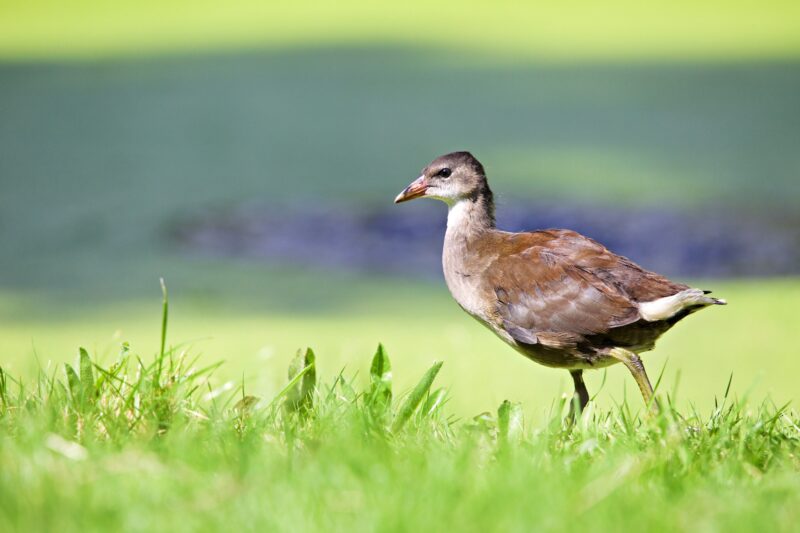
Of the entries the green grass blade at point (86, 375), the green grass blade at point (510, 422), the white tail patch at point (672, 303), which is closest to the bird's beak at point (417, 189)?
the white tail patch at point (672, 303)

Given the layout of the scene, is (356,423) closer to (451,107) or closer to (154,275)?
(154,275)

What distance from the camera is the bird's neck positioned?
3.07 meters

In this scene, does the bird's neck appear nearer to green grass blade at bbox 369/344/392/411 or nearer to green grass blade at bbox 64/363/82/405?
green grass blade at bbox 369/344/392/411

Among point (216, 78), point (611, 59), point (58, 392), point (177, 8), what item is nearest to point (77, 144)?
point (216, 78)

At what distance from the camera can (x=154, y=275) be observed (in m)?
5.09

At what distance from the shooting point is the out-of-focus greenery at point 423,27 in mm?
8328

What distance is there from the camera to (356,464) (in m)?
1.92

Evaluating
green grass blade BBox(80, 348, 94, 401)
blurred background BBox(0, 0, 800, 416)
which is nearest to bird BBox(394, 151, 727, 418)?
blurred background BBox(0, 0, 800, 416)

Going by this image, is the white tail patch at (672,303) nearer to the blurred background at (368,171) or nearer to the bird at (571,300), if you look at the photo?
the bird at (571,300)

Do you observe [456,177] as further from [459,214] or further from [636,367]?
[636,367]

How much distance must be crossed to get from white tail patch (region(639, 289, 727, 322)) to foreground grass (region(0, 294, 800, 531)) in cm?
25

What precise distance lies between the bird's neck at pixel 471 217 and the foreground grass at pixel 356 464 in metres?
0.66

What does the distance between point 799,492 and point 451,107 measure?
551 centimetres

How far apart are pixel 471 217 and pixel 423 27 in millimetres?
6043
